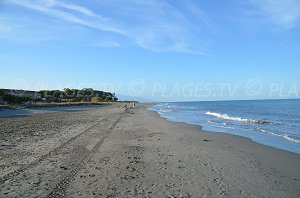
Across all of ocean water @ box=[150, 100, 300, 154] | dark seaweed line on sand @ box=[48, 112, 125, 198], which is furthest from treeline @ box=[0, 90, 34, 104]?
dark seaweed line on sand @ box=[48, 112, 125, 198]

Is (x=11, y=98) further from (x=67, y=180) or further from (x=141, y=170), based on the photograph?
(x=67, y=180)

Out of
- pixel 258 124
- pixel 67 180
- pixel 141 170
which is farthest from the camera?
pixel 258 124

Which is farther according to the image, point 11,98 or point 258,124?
point 11,98

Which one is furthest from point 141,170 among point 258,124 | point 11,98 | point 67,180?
point 11,98

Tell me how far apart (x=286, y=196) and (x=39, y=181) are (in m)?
5.92

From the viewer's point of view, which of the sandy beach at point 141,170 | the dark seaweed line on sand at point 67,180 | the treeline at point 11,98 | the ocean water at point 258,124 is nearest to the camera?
the dark seaweed line on sand at point 67,180

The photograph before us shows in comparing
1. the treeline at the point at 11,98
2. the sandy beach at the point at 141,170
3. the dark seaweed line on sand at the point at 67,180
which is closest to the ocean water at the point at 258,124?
the sandy beach at the point at 141,170

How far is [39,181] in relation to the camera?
287 inches

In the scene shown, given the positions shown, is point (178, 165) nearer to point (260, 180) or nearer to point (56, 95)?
point (260, 180)

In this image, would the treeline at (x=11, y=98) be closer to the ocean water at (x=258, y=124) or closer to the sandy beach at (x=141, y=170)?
the ocean water at (x=258, y=124)

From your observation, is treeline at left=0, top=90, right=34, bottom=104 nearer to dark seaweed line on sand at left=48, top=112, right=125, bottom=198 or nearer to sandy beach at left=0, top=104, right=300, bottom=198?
sandy beach at left=0, top=104, right=300, bottom=198

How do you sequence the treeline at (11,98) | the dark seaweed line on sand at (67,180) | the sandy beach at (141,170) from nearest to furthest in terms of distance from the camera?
the dark seaweed line on sand at (67,180) < the sandy beach at (141,170) < the treeline at (11,98)

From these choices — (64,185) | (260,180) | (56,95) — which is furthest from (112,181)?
(56,95)

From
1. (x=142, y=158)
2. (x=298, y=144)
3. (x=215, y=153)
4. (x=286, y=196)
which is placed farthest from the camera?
(x=298, y=144)
